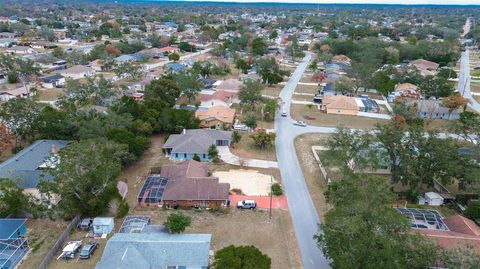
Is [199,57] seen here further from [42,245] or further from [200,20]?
[200,20]

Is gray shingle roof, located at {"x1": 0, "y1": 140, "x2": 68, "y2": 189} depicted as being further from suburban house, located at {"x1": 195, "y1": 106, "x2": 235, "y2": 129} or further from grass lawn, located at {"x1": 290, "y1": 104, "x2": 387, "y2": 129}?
grass lawn, located at {"x1": 290, "y1": 104, "x2": 387, "y2": 129}

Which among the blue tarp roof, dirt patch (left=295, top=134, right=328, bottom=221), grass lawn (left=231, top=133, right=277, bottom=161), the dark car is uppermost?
the blue tarp roof

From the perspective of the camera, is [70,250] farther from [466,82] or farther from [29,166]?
[466,82]

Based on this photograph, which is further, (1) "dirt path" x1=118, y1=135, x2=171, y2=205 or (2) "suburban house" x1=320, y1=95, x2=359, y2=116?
(2) "suburban house" x1=320, y1=95, x2=359, y2=116

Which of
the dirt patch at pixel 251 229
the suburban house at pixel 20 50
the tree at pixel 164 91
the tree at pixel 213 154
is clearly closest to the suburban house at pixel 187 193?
the dirt patch at pixel 251 229

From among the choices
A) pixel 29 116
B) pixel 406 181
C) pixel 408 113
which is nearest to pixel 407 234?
pixel 406 181

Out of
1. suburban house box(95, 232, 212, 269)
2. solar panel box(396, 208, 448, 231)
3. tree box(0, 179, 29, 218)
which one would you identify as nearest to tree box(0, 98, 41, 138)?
tree box(0, 179, 29, 218)
